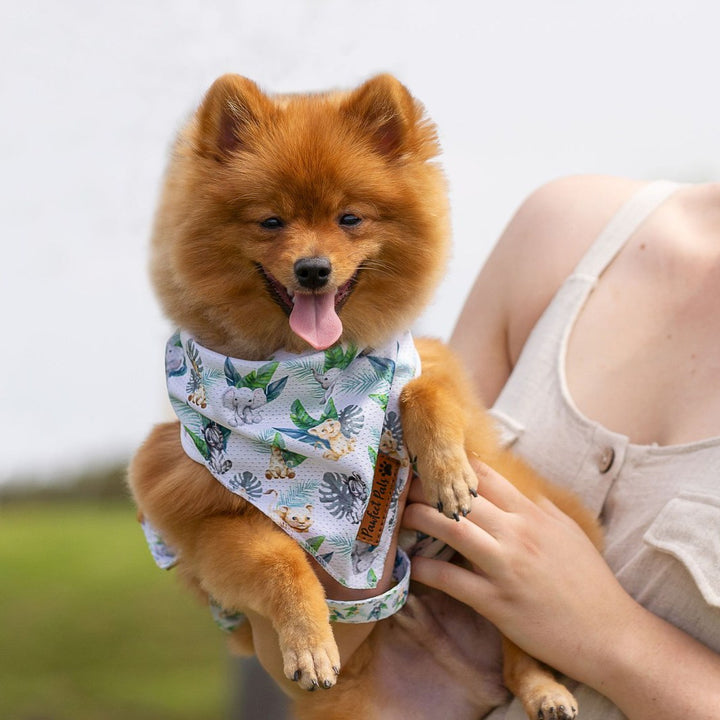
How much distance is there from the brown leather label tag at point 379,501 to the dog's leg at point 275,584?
0.14 metres

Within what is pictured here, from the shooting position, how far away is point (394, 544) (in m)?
1.89

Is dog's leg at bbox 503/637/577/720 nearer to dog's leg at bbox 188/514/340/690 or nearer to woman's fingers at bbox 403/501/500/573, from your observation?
woman's fingers at bbox 403/501/500/573

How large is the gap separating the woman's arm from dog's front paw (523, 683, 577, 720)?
0.05 m

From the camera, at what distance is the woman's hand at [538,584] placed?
5.70 feet

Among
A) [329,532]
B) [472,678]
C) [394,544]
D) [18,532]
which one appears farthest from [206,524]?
[18,532]

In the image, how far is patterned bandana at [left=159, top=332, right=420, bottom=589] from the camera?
5.68ft

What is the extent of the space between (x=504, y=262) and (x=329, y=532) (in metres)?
0.97

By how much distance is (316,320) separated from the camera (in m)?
1.69

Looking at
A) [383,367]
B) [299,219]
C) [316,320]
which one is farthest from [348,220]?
[383,367]

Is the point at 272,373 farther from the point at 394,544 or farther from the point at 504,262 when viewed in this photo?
the point at 504,262

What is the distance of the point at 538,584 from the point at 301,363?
656mm

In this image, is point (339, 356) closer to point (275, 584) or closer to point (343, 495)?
point (343, 495)

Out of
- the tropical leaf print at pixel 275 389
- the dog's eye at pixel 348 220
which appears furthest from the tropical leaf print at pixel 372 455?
the dog's eye at pixel 348 220

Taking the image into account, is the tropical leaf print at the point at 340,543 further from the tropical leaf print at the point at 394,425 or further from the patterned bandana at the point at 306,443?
the tropical leaf print at the point at 394,425
